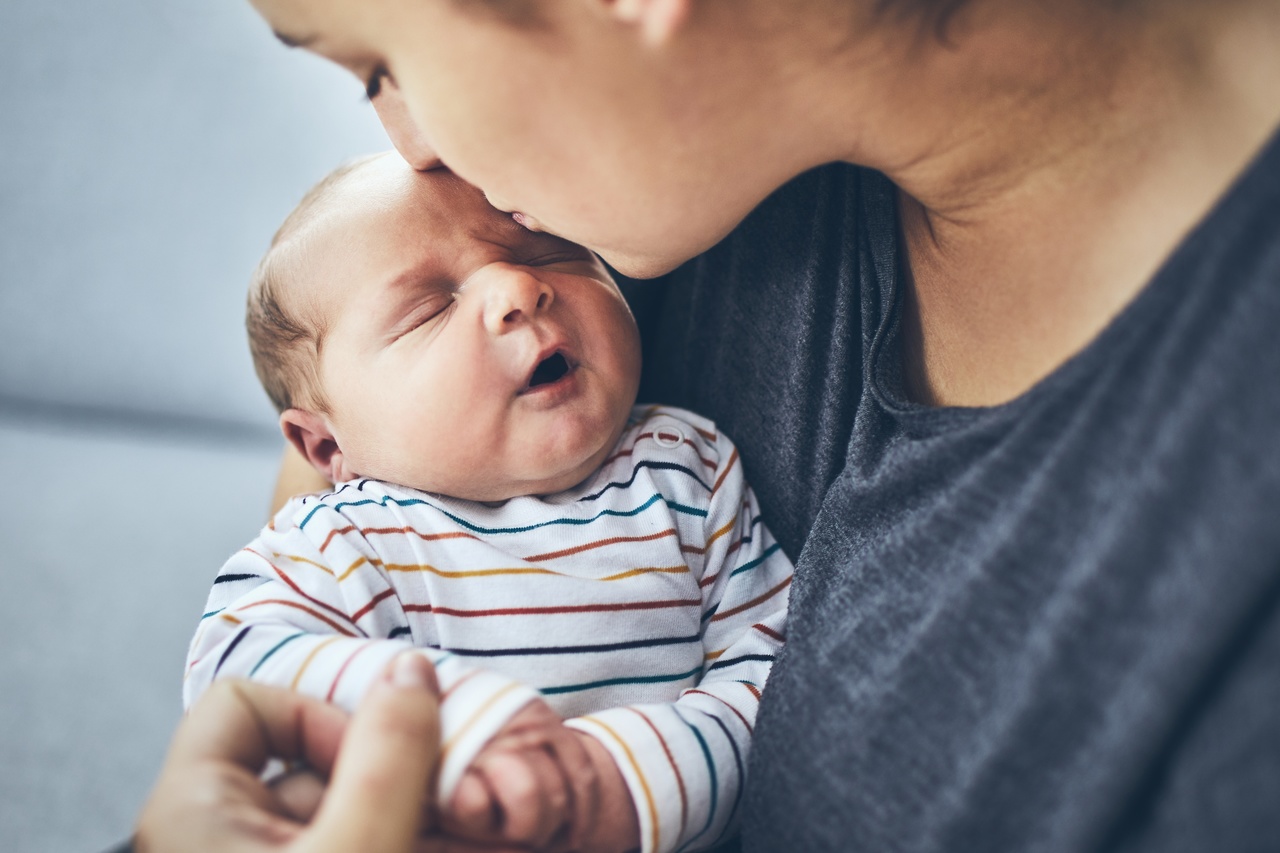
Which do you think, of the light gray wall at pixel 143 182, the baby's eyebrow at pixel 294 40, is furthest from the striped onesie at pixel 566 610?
the light gray wall at pixel 143 182

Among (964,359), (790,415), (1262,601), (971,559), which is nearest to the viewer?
(1262,601)

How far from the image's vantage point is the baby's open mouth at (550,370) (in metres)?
0.94

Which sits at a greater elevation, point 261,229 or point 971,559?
point 261,229

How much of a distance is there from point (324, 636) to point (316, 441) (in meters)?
0.37

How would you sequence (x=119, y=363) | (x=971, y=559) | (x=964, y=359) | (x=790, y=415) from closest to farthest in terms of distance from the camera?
(x=971, y=559) → (x=964, y=359) → (x=790, y=415) → (x=119, y=363)

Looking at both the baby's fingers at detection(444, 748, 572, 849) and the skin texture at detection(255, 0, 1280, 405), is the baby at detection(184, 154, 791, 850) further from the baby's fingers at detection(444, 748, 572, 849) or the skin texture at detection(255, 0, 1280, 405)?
the skin texture at detection(255, 0, 1280, 405)

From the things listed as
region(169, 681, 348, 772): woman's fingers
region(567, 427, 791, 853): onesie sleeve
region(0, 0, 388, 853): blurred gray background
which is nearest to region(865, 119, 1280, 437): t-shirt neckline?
region(567, 427, 791, 853): onesie sleeve

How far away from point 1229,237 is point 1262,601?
20 cm

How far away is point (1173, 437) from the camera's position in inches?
19.9

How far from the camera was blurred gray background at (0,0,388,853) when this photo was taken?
1.51 meters

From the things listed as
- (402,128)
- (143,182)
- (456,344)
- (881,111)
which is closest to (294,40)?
(402,128)

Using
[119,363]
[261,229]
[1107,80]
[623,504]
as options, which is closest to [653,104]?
[1107,80]

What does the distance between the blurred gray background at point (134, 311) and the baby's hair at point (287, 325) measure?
73 centimetres

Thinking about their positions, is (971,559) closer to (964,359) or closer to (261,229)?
(964,359)
